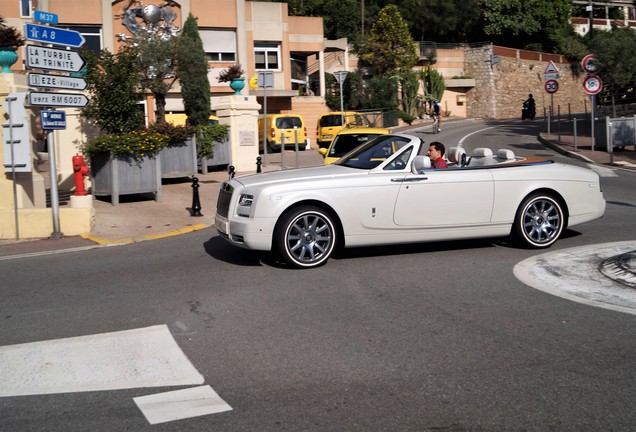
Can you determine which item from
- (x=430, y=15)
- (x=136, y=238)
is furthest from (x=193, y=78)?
(x=430, y=15)

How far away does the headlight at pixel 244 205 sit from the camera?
28.1ft

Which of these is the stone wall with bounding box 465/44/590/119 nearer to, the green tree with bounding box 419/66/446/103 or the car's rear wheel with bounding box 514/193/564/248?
the green tree with bounding box 419/66/446/103

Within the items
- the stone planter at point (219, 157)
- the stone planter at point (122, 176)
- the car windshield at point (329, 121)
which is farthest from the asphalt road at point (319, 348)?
the car windshield at point (329, 121)

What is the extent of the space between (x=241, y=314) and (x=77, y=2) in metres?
32.5

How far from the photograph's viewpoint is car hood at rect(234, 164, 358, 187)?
8.66 meters

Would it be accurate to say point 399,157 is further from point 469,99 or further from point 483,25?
point 483,25

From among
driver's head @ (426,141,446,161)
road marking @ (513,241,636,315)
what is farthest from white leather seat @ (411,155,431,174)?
road marking @ (513,241,636,315)

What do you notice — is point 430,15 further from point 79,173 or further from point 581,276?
point 581,276

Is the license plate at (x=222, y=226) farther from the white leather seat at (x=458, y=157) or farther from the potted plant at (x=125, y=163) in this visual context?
the potted plant at (x=125, y=163)

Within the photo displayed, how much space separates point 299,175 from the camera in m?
8.88

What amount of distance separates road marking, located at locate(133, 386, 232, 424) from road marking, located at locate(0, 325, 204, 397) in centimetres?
19

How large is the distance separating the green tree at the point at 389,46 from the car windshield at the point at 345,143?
37.7m

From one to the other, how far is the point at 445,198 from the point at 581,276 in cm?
190

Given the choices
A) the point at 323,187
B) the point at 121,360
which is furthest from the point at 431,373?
the point at 323,187
